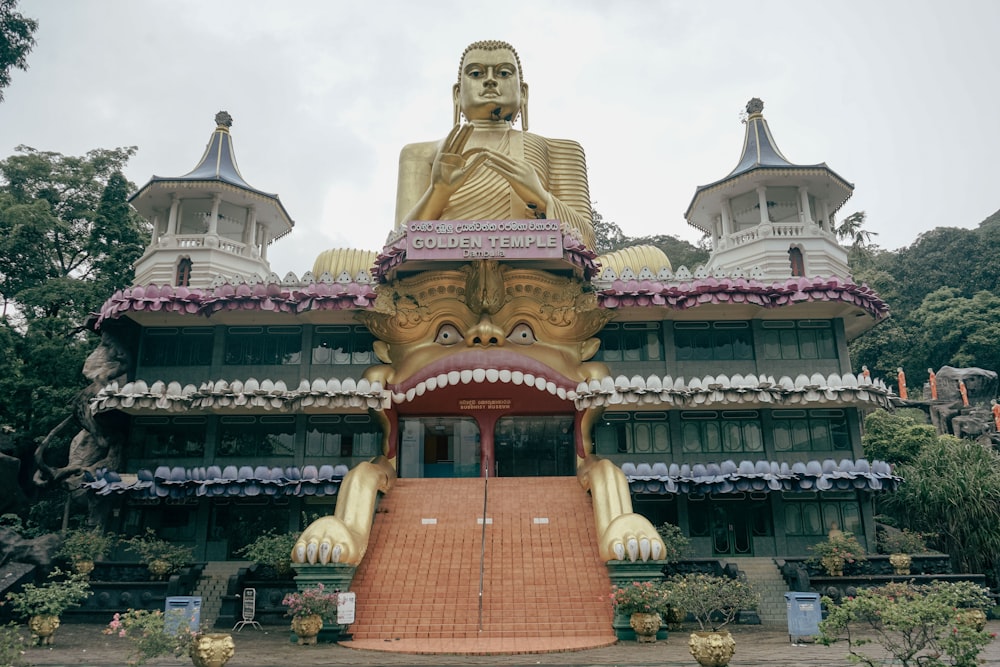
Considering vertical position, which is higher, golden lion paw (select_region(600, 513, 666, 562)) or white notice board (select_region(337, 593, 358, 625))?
golden lion paw (select_region(600, 513, 666, 562))

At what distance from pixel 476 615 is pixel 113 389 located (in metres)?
11.9

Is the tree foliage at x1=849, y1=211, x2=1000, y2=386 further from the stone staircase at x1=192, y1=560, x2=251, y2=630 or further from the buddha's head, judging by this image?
the stone staircase at x1=192, y1=560, x2=251, y2=630

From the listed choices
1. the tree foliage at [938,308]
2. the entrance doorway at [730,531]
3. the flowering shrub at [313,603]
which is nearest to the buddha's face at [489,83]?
the entrance doorway at [730,531]

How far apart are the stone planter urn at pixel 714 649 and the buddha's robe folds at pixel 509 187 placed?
12924 millimetres

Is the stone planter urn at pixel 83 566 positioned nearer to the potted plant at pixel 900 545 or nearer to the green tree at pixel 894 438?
the potted plant at pixel 900 545

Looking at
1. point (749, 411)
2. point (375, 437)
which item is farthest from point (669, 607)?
point (375, 437)

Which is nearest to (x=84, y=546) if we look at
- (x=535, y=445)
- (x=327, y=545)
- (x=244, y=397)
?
(x=244, y=397)

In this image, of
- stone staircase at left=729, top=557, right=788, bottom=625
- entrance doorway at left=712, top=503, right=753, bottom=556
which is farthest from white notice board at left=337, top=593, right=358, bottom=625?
entrance doorway at left=712, top=503, right=753, bottom=556

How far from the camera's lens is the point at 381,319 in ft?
65.4

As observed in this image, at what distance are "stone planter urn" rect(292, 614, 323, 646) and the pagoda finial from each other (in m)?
26.1

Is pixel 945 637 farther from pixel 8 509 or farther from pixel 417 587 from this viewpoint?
pixel 8 509

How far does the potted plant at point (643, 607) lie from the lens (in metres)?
13.1

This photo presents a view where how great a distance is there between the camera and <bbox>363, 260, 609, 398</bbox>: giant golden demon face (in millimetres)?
19500

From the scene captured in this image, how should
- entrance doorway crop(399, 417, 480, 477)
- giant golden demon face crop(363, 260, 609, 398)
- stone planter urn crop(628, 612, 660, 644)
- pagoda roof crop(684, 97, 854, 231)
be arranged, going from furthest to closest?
pagoda roof crop(684, 97, 854, 231) → entrance doorway crop(399, 417, 480, 477) → giant golden demon face crop(363, 260, 609, 398) → stone planter urn crop(628, 612, 660, 644)
